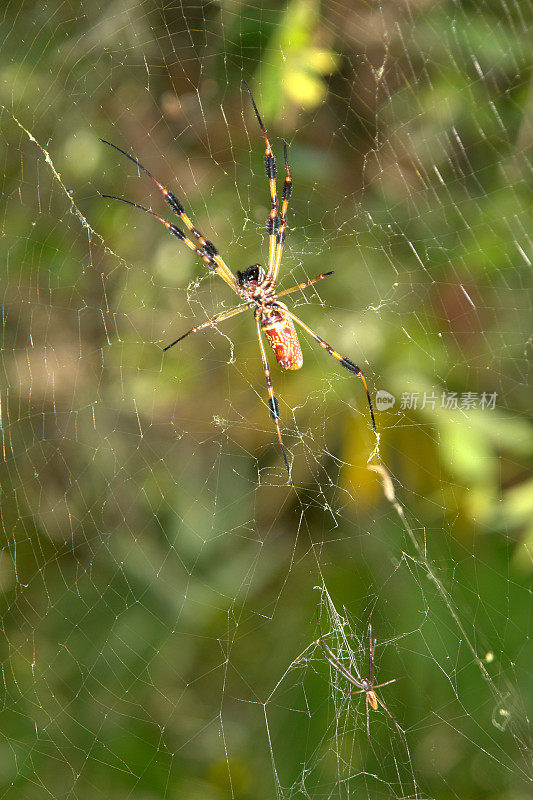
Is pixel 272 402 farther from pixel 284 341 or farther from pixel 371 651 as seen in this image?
pixel 371 651

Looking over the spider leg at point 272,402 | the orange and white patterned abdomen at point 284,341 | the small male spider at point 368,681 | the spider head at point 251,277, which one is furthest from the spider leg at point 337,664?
the spider head at point 251,277

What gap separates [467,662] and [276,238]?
47.8 inches

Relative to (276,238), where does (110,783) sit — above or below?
below

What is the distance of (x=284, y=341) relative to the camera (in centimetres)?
153

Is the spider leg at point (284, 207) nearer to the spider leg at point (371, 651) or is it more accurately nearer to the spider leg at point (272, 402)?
the spider leg at point (272, 402)

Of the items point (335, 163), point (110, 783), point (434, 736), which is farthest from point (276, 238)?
point (110, 783)

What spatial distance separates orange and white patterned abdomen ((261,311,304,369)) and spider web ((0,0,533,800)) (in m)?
0.17

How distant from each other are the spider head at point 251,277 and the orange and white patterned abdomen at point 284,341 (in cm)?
10

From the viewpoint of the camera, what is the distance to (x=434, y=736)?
1.64 meters

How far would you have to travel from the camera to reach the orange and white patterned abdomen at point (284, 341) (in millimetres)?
1528

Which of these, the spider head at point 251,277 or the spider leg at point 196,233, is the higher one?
the spider leg at point 196,233

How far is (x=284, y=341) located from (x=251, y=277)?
0.19 m

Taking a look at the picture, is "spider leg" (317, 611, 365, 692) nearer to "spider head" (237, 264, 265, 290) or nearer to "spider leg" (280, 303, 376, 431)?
"spider leg" (280, 303, 376, 431)

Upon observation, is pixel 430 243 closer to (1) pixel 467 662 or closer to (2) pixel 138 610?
(1) pixel 467 662
